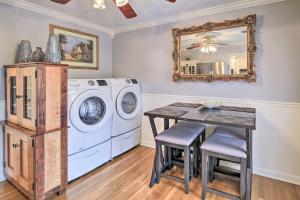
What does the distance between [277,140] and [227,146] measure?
96 cm

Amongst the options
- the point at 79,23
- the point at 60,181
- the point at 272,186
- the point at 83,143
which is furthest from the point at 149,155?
the point at 79,23

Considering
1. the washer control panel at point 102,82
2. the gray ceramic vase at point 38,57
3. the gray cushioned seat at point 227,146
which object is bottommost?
the gray cushioned seat at point 227,146

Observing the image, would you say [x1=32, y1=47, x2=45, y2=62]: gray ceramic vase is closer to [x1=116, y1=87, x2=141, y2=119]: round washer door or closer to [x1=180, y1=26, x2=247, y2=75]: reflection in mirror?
[x1=116, y1=87, x2=141, y2=119]: round washer door

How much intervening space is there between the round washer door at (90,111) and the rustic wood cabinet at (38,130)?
0.60 feet

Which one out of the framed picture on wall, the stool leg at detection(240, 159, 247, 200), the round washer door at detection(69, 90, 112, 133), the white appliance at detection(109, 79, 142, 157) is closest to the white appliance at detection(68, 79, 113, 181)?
the round washer door at detection(69, 90, 112, 133)

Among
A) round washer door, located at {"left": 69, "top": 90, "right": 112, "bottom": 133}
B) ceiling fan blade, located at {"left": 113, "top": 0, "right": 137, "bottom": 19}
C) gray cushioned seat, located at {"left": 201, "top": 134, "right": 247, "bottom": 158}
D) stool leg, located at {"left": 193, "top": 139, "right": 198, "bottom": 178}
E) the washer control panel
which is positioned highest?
ceiling fan blade, located at {"left": 113, "top": 0, "right": 137, "bottom": 19}

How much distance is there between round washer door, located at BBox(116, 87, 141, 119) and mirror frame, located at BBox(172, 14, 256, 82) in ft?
2.30

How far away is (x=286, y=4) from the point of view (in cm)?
214

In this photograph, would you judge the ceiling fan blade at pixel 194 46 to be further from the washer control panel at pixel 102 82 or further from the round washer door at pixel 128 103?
the washer control panel at pixel 102 82

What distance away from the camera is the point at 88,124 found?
2.29m

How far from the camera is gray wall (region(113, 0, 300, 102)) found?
2.13m

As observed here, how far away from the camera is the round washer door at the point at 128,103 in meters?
2.77

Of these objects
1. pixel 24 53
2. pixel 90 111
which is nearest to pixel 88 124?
pixel 90 111

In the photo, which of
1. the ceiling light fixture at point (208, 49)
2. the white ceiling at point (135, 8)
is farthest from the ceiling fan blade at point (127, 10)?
the ceiling light fixture at point (208, 49)
